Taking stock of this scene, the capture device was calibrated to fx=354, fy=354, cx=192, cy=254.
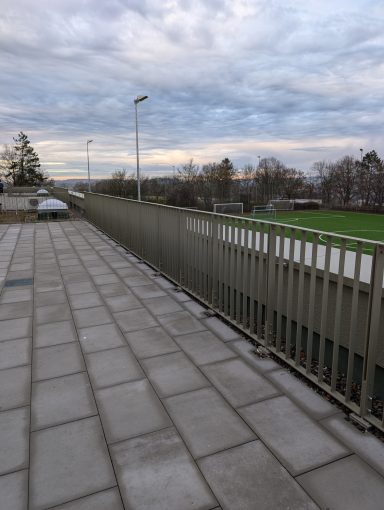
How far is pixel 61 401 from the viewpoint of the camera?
2373 millimetres

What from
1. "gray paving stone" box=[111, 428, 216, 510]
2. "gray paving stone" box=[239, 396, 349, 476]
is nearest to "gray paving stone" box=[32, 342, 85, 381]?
"gray paving stone" box=[111, 428, 216, 510]

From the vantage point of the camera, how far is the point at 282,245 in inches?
107

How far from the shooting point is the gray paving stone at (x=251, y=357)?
280 cm

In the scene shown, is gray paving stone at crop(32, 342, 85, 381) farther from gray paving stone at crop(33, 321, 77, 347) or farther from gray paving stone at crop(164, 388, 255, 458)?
gray paving stone at crop(164, 388, 255, 458)

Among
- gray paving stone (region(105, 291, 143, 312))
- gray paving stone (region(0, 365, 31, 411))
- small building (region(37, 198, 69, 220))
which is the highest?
small building (region(37, 198, 69, 220))

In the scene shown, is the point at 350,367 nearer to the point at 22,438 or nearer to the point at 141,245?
the point at 22,438

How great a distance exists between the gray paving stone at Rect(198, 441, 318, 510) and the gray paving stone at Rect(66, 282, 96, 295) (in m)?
3.38

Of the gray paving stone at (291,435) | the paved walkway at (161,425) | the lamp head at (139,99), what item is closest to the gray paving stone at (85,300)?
the paved walkway at (161,425)

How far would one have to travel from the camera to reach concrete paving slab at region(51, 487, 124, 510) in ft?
5.12

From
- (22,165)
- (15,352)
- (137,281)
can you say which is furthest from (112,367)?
(22,165)

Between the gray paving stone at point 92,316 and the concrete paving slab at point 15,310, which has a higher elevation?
the gray paving stone at point 92,316

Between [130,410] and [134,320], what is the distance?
156cm

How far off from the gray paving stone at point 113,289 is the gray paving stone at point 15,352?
4.75ft

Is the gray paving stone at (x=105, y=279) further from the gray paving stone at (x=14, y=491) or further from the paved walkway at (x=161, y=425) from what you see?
the gray paving stone at (x=14, y=491)
